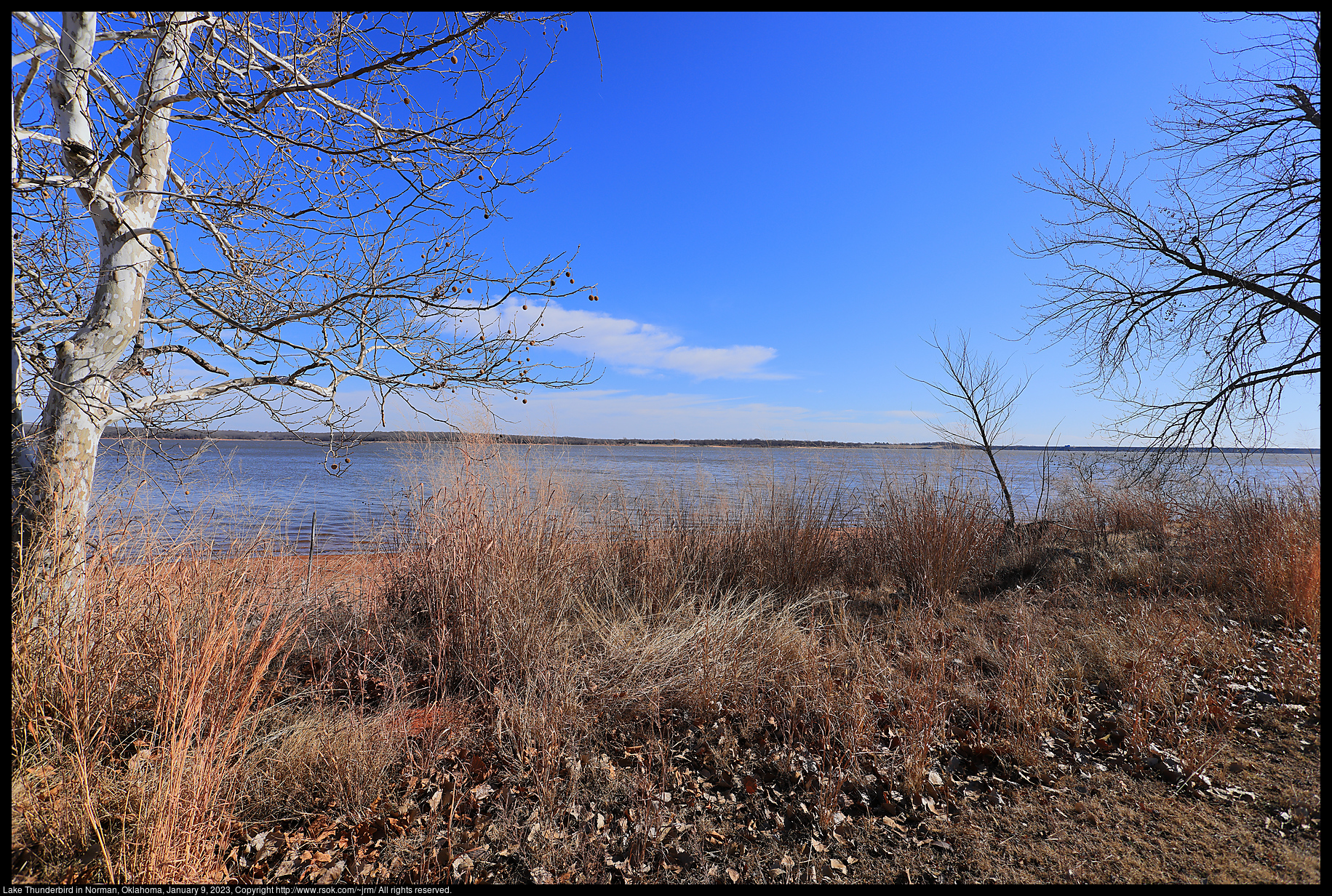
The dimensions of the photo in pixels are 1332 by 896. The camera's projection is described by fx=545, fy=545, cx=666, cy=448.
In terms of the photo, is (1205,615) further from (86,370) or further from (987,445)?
(86,370)

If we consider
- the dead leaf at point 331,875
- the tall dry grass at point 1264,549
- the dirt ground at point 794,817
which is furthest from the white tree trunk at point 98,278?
the tall dry grass at point 1264,549

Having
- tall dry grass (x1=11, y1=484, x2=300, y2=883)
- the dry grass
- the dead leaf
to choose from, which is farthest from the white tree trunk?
the dead leaf

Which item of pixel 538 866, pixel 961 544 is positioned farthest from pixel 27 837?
pixel 961 544

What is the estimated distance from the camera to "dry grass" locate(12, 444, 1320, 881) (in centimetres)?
271

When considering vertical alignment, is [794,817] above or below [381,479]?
below

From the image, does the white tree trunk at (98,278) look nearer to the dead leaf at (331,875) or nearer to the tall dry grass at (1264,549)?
the dead leaf at (331,875)

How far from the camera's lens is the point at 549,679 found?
13.3 ft

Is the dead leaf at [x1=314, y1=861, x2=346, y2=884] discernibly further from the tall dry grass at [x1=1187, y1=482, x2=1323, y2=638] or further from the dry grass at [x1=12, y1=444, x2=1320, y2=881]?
the tall dry grass at [x1=1187, y1=482, x2=1323, y2=638]

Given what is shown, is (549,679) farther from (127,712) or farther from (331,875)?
(127,712)

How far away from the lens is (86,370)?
11.6ft

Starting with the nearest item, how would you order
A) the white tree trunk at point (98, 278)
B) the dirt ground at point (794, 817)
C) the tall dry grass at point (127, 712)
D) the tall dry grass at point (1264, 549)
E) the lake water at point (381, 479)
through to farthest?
1. the tall dry grass at point (127, 712)
2. the dirt ground at point (794, 817)
3. the white tree trunk at point (98, 278)
4. the lake water at point (381, 479)
5. the tall dry grass at point (1264, 549)

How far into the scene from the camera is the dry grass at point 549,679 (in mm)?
2707

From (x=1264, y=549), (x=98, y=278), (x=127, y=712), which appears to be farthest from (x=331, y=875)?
(x=1264, y=549)

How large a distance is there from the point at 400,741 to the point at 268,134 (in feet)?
12.4
